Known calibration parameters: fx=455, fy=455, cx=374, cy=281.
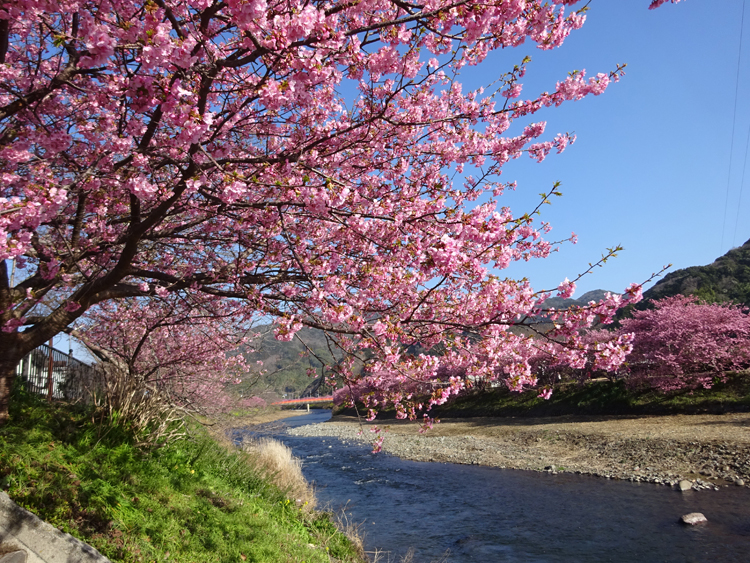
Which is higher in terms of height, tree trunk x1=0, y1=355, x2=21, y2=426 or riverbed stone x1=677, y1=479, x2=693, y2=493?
tree trunk x1=0, y1=355, x2=21, y2=426

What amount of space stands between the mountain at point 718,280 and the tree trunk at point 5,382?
49296 millimetres

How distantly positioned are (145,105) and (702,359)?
2615 centimetres

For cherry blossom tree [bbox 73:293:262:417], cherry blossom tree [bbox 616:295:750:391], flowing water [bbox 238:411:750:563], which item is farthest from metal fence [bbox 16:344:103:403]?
cherry blossom tree [bbox 616:295:750:391]

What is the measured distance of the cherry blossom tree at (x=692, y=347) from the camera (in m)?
21.7

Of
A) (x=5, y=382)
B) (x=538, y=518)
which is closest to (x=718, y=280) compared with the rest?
(x=538, y=518)

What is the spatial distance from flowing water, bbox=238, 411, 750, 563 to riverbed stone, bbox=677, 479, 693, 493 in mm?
437

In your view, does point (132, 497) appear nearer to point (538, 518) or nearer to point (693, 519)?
point (538, 518)

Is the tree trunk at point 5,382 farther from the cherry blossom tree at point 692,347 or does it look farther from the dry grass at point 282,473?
the cherry blossom tree at point 692,347

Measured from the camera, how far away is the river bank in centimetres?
1476

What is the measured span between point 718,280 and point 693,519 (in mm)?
50792

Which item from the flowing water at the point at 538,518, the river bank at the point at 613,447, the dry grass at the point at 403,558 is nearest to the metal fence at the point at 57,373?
the flowing water at the point at 538,518

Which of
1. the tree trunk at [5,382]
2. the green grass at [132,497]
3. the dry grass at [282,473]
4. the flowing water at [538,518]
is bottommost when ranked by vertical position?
the flowing water at [538,518]

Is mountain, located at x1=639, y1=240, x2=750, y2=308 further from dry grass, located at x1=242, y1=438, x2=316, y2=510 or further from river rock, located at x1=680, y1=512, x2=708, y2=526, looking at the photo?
dry grass, located at x1=242, y1=438, x2=316, y2=510

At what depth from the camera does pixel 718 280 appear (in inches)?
2007
